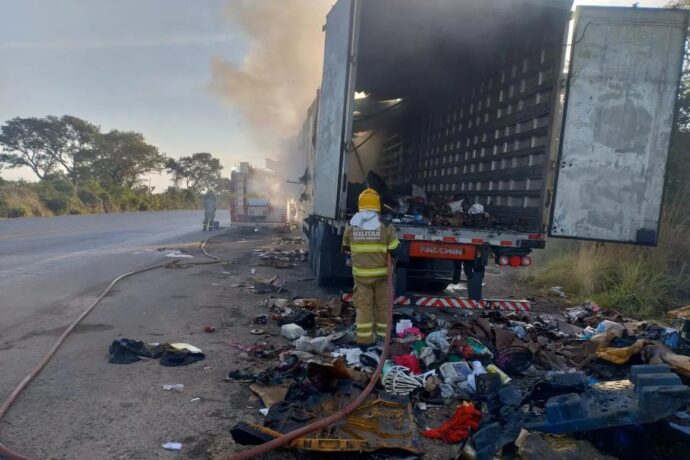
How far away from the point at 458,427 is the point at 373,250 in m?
2.06

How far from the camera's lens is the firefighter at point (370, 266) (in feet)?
15.5

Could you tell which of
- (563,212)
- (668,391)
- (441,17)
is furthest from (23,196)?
(668,391)

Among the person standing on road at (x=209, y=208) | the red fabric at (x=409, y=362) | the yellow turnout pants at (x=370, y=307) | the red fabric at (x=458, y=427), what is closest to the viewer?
the red fabric at (x=458, y=427)

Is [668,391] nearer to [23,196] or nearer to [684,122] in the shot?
[684,122]

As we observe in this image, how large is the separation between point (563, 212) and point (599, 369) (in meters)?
1.91

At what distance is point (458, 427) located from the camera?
A: 3.08m

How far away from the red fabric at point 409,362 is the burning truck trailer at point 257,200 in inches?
556

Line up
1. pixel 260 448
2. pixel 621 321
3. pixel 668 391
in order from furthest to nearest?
pixel 621 321 → pixel 260 448 → pixel 668 391

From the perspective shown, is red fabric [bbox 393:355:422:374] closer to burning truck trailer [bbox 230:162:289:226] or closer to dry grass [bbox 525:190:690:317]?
dry grass [bbox 525:190:690:317]

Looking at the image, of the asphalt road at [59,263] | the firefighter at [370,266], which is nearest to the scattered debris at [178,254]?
the asphalt road at [59,263]

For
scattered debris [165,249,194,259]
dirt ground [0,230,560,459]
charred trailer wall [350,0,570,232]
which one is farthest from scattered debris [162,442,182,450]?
scattered debris [165,249,194,259]

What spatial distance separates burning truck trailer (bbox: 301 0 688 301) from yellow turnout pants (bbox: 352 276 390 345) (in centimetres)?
78

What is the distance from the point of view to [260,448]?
253cm

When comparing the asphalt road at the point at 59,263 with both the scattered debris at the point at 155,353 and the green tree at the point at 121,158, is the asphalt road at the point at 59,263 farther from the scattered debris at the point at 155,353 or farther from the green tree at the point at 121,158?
the green tree at the point at 121,158
